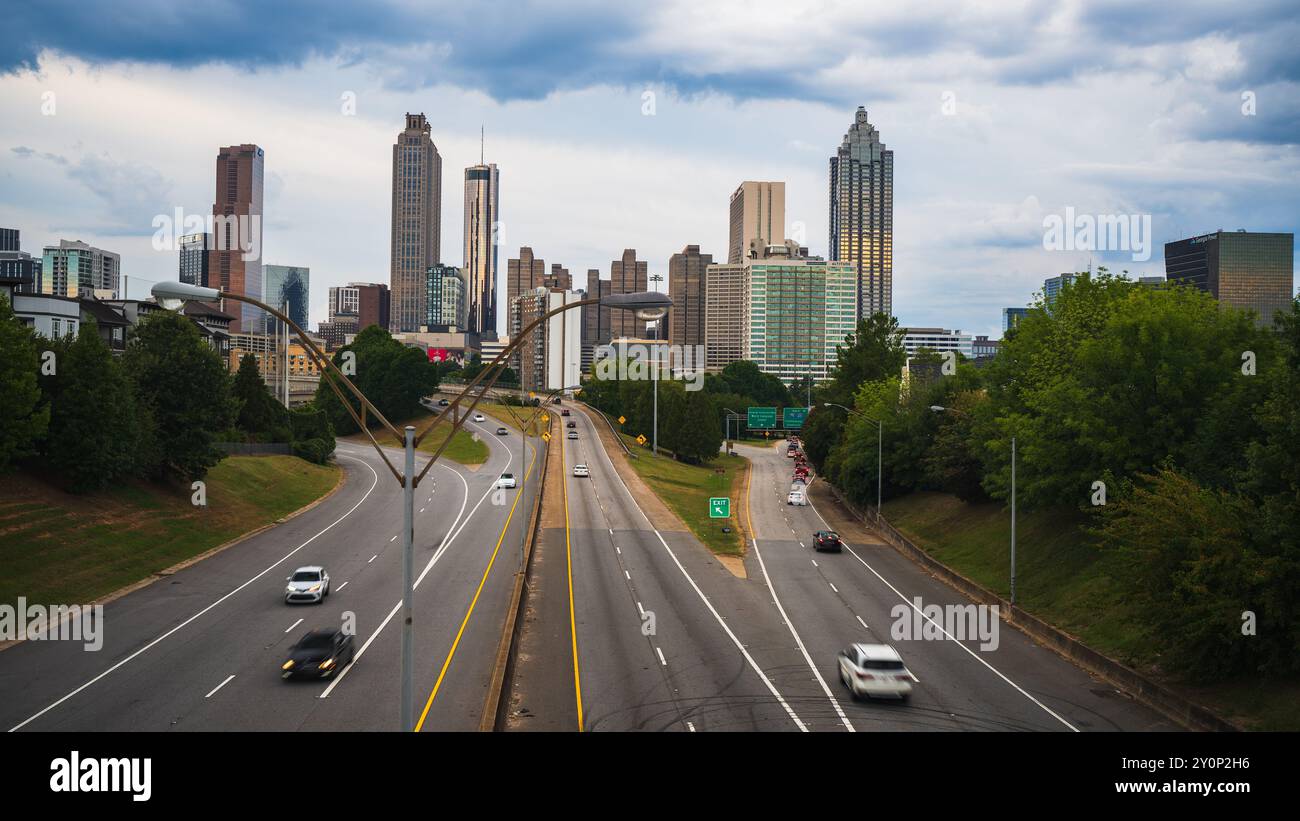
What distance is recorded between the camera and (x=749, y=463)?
122 meters

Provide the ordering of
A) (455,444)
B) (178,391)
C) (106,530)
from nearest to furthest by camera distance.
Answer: (106,530) < (178,391) < (455,444)

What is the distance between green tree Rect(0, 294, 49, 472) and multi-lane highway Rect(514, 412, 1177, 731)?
24945mm

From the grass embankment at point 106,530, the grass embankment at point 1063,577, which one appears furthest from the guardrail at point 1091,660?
the grass embankment at point 106,530

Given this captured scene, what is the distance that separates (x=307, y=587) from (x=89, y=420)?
20775mm

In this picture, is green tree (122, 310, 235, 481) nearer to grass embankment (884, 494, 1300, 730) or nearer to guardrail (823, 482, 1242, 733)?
guardrail (823, 482, 1242, 733)

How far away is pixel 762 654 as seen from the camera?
31.2 m

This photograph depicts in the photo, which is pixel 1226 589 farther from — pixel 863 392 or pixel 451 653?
pixel 863 392

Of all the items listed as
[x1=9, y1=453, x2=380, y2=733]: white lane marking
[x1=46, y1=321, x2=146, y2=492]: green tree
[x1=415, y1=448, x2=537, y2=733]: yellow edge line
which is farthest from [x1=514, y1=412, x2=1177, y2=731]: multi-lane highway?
[x1=46, y1=321, x2=146, y2=492]: green tree

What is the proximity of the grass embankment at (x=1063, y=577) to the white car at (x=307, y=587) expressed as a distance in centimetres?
2881

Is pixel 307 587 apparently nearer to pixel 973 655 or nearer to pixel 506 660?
pixel 506 660

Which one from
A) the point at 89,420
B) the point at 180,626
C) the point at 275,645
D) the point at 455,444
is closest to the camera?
the point at 275,645

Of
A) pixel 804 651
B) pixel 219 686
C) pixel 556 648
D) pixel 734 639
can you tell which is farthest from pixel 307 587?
pixel 804 651
